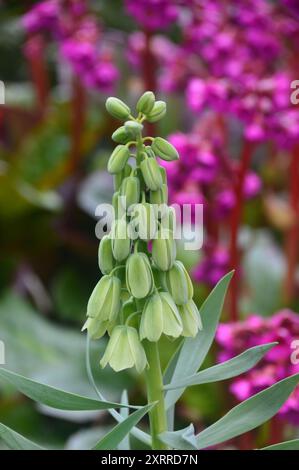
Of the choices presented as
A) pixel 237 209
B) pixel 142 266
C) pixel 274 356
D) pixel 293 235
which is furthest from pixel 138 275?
pixel 293 235

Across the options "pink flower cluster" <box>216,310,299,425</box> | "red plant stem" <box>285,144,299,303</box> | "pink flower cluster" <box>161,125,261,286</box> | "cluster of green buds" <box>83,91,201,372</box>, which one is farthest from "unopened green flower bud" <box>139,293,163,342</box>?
"red plant stem" <box>285,144,299,303</box>

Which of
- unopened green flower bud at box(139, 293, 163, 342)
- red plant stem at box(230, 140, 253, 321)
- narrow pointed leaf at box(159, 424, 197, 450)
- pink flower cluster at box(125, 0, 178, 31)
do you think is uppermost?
pink flower cluster at box(125, 0, 178, 31)

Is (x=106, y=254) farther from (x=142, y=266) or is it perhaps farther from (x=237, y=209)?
(x=237, y=209)

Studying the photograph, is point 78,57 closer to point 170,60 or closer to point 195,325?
point 170,60

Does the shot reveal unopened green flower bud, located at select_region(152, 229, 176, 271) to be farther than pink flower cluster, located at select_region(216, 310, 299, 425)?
No

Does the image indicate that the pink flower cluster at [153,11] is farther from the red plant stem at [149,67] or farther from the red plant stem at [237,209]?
the red plant stem at [237,209]

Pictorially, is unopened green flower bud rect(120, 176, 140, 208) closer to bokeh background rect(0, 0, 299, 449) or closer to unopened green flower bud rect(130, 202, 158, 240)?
unopened green flower bud rect(130, 202, 158, 240)
